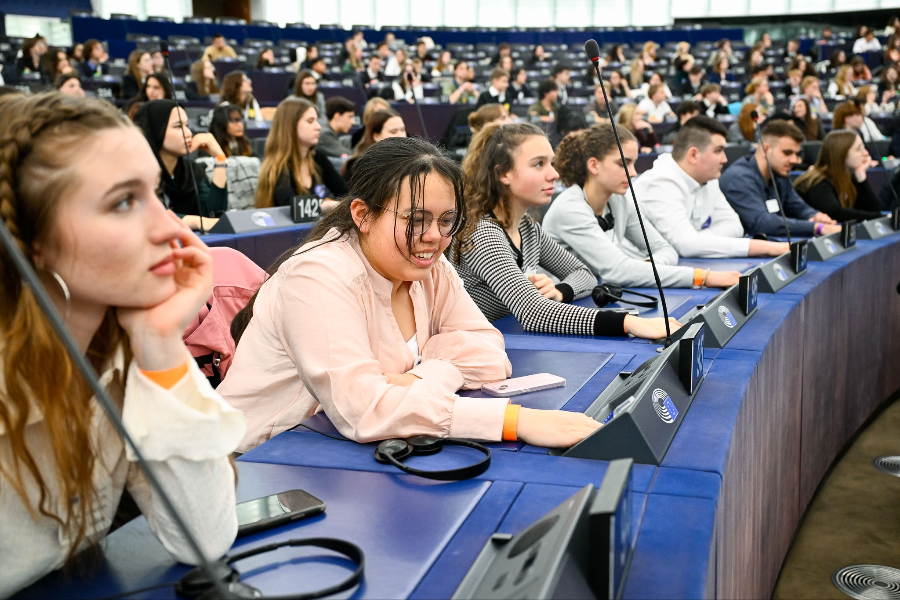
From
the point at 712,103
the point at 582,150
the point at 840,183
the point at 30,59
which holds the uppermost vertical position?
the point at 30,59

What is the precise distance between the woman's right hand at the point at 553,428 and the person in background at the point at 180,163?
111 inches

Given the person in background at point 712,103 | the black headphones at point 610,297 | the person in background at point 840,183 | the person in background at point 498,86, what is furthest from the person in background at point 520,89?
the black headphones at point 610,297

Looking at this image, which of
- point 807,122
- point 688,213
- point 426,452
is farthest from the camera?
point 807,122

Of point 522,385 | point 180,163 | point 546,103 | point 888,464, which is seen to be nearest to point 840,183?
point 888,464

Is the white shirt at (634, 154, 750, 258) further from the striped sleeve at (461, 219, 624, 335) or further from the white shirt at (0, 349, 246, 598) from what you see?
the white shirt at (0, 349, 246, 598)

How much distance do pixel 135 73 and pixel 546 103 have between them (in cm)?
410

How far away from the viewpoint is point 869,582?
2.08m

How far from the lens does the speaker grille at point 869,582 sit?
2.00 metres

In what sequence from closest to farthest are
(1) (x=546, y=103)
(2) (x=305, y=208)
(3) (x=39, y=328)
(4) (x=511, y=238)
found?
(3) (x=39, y=328) < (4) (x=511, y=238) < (2) (x=305, y=208) < (1) (x=546, y=103)

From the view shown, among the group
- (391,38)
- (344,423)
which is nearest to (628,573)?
(344,423)

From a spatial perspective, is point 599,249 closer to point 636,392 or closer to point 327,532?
point 636,392

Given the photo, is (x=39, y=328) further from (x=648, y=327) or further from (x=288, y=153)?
(x=288, y=153)

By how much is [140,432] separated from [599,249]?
2.14 meters

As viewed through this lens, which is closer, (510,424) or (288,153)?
(510,424)
